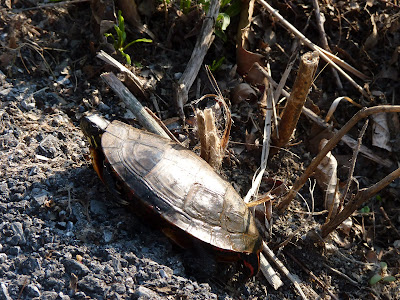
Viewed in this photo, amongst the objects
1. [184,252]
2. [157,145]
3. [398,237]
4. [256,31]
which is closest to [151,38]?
[256,31]

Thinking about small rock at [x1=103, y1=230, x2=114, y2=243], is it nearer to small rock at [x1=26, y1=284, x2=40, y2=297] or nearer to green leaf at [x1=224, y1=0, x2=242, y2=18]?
small rock at [x1=26, y1=284, x2=40, y2=297]

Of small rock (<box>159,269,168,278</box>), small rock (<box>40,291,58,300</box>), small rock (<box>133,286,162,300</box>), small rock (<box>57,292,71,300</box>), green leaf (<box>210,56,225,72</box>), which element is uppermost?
green leaf (<box>210,56,225,72</box>)

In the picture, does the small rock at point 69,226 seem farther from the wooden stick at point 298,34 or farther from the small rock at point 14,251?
the wooden stick at point 298,34

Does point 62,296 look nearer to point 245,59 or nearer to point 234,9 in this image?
point 245,59

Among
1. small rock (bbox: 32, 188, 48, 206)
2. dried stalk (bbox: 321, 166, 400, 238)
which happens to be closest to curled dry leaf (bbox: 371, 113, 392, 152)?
dried stalk (bbox: 321, 166, 400, 238)

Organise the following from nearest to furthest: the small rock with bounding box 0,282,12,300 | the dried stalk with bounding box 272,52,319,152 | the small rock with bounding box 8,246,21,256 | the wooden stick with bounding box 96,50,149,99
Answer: the small rock with bounding box 0,282,12,300, the small rock with bounding box 8,246,21,256, the dried stalk with bounding box 272,52,319,152, the wooden stick with bounding box 96,50,149,99

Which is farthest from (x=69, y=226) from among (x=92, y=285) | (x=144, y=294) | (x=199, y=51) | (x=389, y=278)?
(x=389, y=278)

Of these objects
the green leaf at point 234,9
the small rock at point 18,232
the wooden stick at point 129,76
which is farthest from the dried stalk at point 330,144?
the small rock at point 18,232
